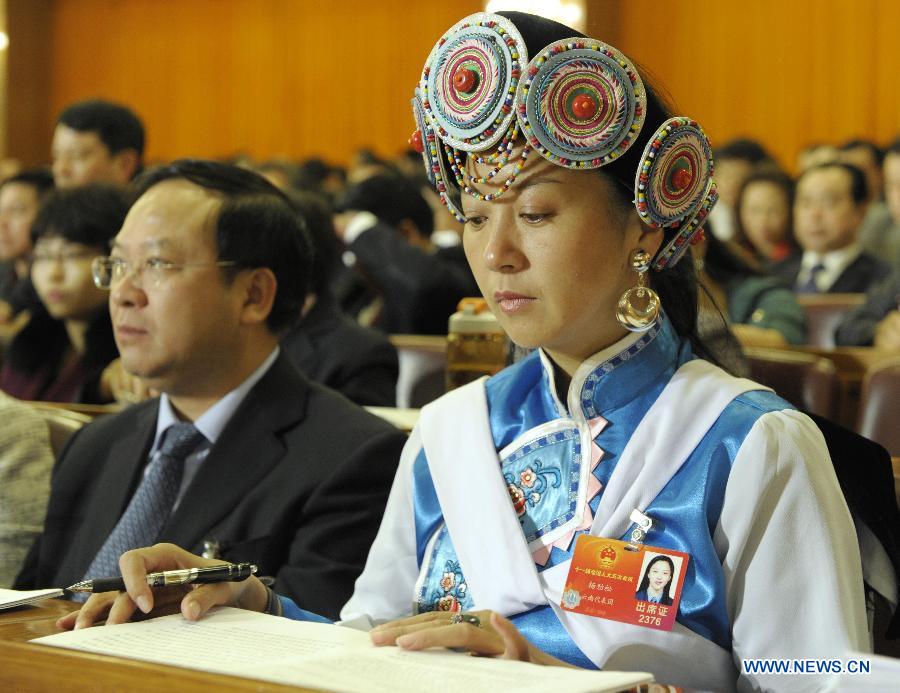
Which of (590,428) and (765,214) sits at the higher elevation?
(590,428)

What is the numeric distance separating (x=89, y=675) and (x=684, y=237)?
806 millimetres

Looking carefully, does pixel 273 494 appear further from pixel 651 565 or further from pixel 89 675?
pixel 89 675

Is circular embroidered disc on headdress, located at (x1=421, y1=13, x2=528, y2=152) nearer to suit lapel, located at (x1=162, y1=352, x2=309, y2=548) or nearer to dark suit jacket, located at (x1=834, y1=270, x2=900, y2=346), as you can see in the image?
suit lapel, located at (x1=162, y1=352, x2=309, y2=548)

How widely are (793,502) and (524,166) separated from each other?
1.47 ft

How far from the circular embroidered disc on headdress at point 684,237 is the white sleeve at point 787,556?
0.25 m

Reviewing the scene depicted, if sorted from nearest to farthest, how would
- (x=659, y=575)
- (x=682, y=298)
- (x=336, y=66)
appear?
1. (x=659, y=575)
2. (x=682, y=298)
3. (x=336, y=66)

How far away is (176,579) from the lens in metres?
1.33

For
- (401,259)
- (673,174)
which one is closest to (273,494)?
(673,174)

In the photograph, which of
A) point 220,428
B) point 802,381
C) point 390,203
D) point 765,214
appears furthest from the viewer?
point 765,214

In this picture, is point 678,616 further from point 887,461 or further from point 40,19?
point 40,19

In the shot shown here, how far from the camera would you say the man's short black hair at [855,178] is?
5.88 metres

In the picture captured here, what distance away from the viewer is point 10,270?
5676mm

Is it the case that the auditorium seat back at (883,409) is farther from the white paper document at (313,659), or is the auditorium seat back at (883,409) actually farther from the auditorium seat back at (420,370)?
the white paper document at (313,659)

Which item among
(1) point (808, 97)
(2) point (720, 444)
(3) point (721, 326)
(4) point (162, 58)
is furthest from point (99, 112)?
(4) point (162, 58)
